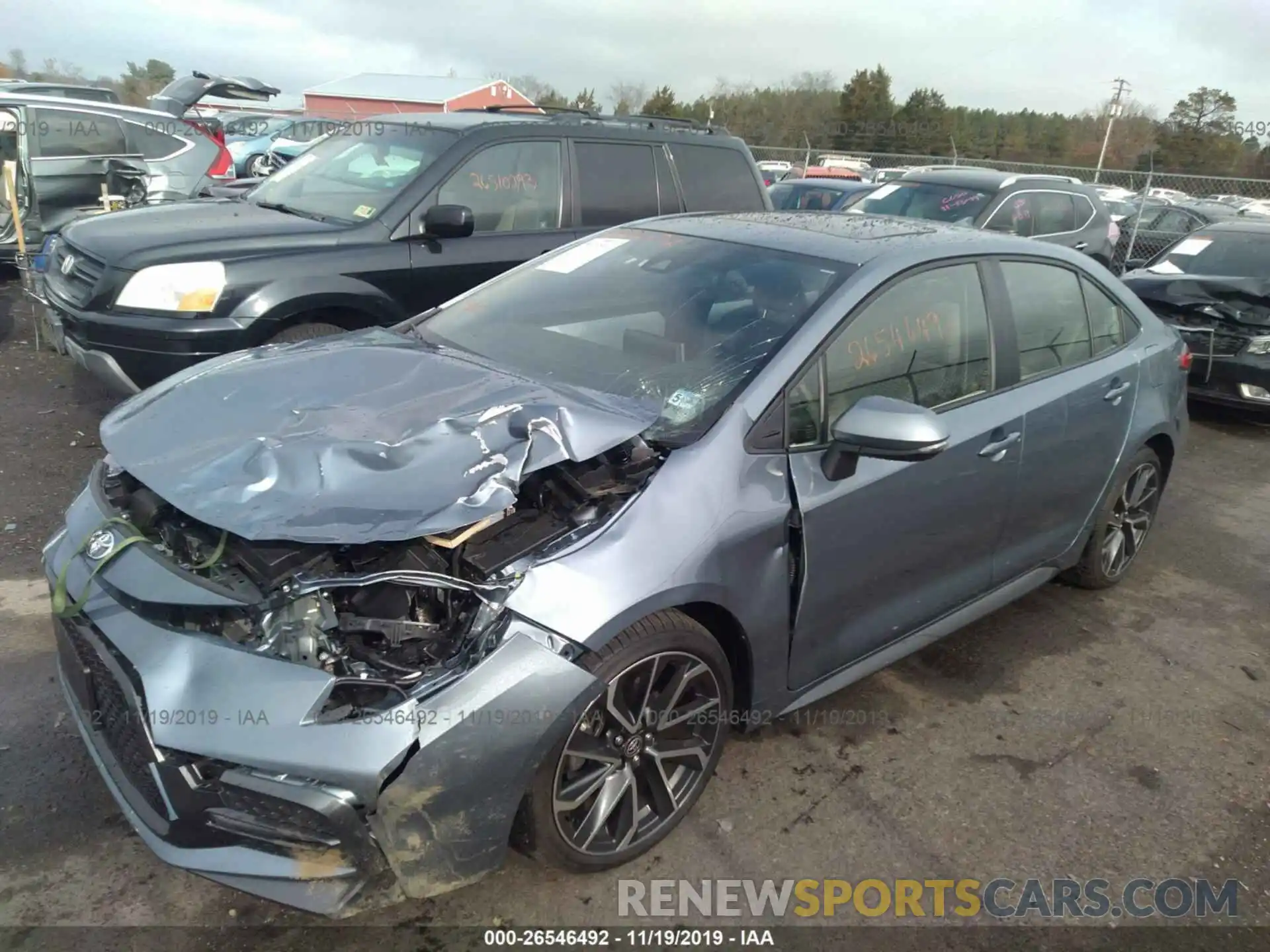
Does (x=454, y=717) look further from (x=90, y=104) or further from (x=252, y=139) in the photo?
(x=252, y=139)

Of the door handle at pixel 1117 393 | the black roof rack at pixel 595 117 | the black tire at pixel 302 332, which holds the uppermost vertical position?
the black roof rack at pixel 595 117

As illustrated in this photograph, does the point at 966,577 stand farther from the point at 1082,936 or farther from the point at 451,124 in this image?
the point at 451,124

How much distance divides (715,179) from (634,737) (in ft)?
15.9

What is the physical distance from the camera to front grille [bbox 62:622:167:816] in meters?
2.09

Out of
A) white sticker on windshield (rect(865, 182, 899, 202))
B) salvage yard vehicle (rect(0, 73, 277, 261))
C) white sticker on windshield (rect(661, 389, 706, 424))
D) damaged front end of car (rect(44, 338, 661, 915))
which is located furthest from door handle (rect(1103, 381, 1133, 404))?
salvage yard vehicle (rect(0, 73, 277, 261))

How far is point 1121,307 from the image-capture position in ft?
13.5

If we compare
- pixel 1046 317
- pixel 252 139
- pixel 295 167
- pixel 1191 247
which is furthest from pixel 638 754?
pixel 252 139

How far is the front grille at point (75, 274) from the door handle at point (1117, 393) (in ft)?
15.8

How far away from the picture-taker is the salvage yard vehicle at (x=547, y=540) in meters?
2.01

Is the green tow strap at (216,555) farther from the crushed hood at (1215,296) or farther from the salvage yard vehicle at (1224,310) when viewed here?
the crushed hood at (1215,296)

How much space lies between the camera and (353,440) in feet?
8.12

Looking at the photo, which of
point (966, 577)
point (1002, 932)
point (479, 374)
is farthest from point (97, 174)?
point (1002, 932)

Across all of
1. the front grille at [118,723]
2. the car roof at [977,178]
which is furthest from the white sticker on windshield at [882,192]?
the front grille at [118,723]

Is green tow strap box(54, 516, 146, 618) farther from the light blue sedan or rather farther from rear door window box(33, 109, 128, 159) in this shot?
the light blue sedan
